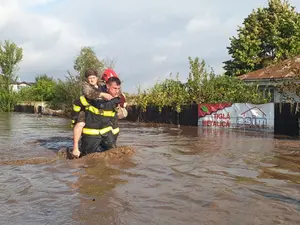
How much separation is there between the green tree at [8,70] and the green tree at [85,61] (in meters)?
26.4

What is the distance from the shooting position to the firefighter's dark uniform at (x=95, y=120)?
8.59 m

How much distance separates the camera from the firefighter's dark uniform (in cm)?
859

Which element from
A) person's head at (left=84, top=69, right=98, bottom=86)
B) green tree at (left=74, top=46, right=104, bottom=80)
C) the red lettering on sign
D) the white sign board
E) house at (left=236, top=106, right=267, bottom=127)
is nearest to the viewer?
person's head at (left=84, top=69, right=98, bottom=86)

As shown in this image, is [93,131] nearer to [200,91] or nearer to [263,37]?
[200,91]

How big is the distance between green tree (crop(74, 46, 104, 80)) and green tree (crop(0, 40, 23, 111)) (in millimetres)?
26447

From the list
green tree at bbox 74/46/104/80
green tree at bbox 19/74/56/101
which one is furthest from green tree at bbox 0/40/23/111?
green tree at bbox 74/46/104/80

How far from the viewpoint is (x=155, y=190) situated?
19.7ft

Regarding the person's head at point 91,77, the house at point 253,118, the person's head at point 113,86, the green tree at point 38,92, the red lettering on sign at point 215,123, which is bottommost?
the red lettering on sign at point 215,123

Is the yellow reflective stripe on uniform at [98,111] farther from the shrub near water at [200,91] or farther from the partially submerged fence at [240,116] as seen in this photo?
the shrub near water at [200,91]

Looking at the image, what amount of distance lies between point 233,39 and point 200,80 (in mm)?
12795

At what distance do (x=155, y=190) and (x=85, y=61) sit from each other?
37.5 m

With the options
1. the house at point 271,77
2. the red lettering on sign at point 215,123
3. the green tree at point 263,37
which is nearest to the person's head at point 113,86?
the red lettering on sign at point 215,123

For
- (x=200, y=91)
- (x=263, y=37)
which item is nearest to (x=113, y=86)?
(x=200, y=91)

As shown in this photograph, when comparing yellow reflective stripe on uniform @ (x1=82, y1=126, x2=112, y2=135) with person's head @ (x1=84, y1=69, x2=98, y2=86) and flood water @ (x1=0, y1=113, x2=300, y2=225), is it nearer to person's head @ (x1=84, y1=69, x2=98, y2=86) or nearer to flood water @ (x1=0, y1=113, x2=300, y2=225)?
flood water @ (x1=0, y1=113, x2=300, y2=225)
